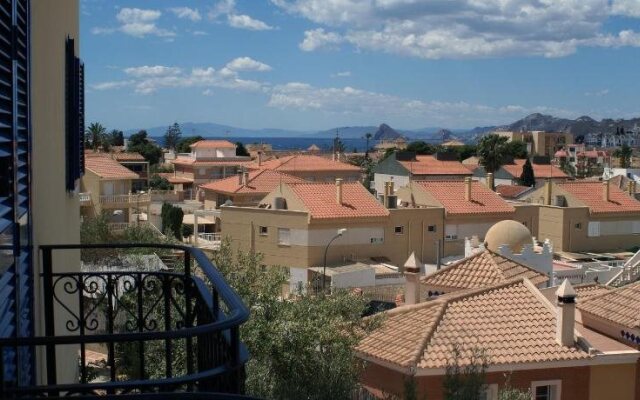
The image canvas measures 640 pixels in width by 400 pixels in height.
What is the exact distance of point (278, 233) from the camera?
4475 cm

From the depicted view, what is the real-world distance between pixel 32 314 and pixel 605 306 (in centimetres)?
1899

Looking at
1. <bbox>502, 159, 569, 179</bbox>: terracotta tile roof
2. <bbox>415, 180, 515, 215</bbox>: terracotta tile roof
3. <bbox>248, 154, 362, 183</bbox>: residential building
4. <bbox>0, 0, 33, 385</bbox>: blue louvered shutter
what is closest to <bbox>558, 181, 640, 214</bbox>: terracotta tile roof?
<bbox>415, 180, 515, 215</bbox>: terracotta tile roof

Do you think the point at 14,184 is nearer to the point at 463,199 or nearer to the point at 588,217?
the point at 463,199

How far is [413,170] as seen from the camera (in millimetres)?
84438

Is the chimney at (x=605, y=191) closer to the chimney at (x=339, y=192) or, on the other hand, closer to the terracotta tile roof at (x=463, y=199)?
the terracotta tile roof at (x=463, y=199)

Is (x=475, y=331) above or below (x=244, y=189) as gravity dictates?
below

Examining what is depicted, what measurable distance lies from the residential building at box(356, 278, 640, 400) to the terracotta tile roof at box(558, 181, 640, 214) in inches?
1442

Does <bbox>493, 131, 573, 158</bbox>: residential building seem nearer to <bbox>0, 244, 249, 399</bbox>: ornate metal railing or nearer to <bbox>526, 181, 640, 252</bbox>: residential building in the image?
<bbox>526, 181, 640, 252</bbox>: residential building

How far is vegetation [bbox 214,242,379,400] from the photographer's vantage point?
1177 cm

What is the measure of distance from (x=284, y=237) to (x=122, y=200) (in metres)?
13.8

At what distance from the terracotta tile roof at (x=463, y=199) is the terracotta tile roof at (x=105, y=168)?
2017cm

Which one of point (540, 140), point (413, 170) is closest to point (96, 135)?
point (413, 170)

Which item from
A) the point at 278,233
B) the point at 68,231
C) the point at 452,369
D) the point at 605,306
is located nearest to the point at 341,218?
the point at 278,233

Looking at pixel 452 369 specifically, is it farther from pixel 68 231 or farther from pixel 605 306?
pixel 605 306
